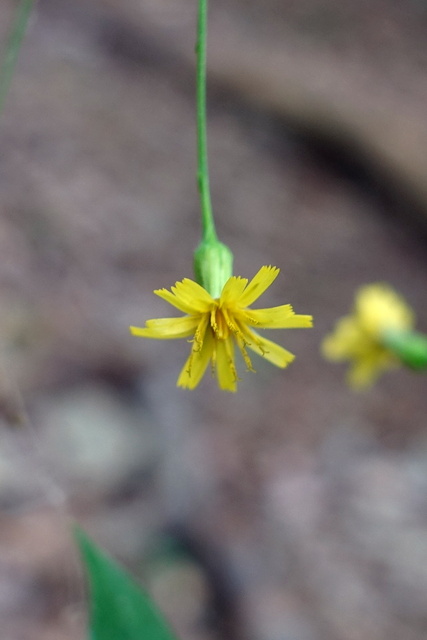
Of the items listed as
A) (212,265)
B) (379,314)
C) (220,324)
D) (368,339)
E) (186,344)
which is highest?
(186,344)

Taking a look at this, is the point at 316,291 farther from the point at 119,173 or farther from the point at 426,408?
the point at 119,173

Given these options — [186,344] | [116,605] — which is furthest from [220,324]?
[186,344]

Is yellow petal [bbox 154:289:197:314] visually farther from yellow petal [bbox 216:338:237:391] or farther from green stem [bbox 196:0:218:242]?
green stem [bbox 196:0:218:242]

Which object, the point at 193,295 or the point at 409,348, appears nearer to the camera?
the point at 193,295

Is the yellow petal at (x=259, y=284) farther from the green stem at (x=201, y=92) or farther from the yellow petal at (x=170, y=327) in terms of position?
the green stem at (x=201, y=92)

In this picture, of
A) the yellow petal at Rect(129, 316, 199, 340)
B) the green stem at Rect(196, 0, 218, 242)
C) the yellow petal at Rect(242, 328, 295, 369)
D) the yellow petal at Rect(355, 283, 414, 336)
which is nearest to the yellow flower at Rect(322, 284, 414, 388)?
the yellow petal at Rect(355, 283, 414, 336)

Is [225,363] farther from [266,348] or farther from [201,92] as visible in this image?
[201,92]
